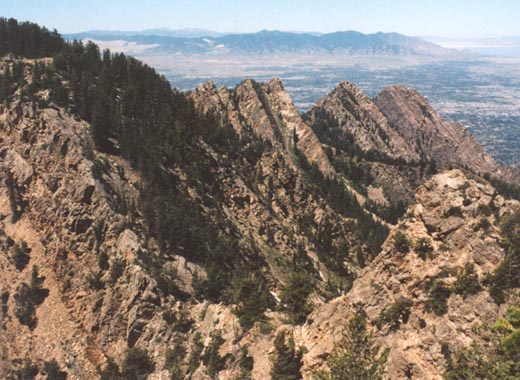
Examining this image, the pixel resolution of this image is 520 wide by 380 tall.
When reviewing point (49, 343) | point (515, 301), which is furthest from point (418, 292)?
point (49, 343)

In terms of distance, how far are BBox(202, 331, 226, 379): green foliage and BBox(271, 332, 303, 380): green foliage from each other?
5.77 m

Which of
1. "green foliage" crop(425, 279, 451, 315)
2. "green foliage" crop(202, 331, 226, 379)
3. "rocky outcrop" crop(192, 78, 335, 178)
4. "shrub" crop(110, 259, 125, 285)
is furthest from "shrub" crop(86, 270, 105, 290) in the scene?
"rocky outcrop" crop(192, 78, 335, 178)

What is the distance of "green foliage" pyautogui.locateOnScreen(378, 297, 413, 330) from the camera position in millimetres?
29141

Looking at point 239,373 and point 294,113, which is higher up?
point 294,113

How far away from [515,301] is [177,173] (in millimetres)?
52111

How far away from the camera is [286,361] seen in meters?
30.9

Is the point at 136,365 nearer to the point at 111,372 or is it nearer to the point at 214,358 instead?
the point at 111,372

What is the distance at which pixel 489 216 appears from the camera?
102ft

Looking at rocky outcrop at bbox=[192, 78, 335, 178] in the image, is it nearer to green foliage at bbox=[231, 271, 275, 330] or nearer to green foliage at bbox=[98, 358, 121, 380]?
green foliage at bbox=[231, 271, 275, 330]

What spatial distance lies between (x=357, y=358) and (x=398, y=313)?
473 cm

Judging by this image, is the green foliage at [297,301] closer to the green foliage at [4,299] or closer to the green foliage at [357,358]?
the green foliage at [357,358]

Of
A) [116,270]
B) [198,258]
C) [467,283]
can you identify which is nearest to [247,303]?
[116,270]

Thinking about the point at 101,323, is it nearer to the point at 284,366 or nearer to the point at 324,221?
the point at 284,366

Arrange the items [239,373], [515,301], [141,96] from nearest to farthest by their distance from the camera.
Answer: [515,301] → [239,373] → [141,96]
